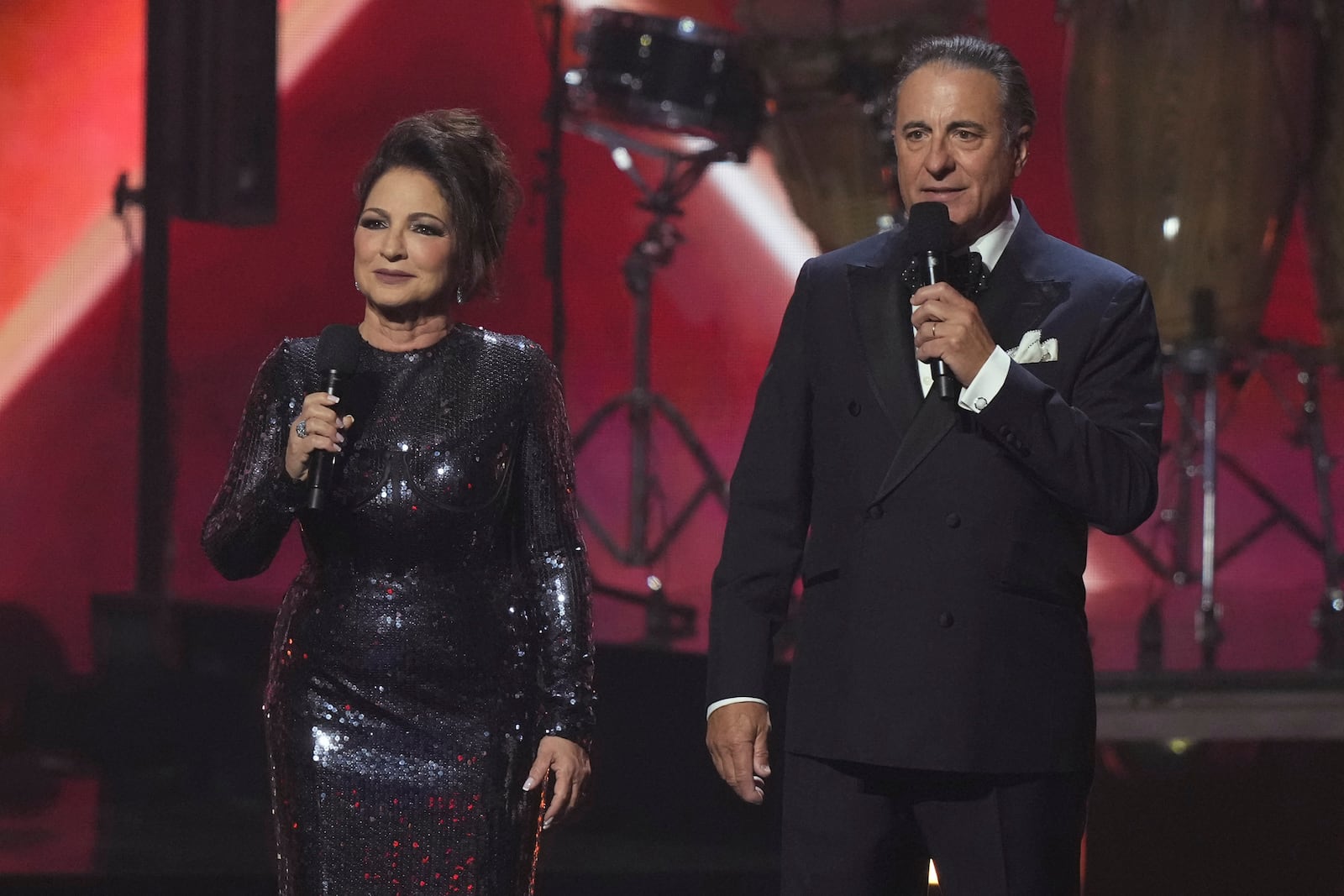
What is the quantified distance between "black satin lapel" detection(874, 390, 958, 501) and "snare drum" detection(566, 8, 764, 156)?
11.4 ft

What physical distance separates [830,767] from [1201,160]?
12.2 ft

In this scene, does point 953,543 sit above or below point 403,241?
below

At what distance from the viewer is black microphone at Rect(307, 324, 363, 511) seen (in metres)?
1.84

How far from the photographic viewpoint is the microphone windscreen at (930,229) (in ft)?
5.49

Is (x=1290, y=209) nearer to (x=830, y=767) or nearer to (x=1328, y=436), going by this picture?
(x=1328, y=436)

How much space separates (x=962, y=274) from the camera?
1.74 m

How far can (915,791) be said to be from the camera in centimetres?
179

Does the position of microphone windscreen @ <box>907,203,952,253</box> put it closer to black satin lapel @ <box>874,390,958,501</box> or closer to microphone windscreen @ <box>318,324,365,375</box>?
black satin lapel @ <box>874,390,958,501</box>

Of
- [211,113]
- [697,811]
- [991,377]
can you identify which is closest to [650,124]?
[211,113]

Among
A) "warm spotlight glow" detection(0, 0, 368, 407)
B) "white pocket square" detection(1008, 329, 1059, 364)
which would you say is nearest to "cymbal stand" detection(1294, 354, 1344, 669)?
"white pocket square" detection(1008, 329, 1059, 364)

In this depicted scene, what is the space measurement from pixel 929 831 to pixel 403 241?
3.21 feet

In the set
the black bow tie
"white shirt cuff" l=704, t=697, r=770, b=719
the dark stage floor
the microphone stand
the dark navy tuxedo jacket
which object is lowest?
the dark stage floor

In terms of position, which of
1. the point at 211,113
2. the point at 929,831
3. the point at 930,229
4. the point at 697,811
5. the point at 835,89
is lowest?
the point at 697,811

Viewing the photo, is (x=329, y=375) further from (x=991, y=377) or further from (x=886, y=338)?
(x=991, y=377)
